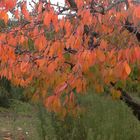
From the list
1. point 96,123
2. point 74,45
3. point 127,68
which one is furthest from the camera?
point 96,123

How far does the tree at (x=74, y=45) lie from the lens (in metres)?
3.08

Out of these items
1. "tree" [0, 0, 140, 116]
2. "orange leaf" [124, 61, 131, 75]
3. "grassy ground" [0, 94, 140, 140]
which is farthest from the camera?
"grassy ground" [0, 94, 140, 140]

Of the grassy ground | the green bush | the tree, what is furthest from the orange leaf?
the green bush

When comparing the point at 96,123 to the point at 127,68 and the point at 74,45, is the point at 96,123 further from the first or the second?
the point at 127,68

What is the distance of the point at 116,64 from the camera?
120 inches

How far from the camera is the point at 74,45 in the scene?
3.07 metres

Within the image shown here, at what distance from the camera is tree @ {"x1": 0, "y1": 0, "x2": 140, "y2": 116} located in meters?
3.08

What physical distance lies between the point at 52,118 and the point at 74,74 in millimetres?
2384

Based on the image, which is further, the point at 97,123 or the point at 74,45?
the point at 97,123

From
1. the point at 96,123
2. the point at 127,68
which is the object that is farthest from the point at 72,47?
the point at 96,123

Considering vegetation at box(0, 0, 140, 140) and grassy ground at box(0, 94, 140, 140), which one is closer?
vegetation at box(0, 0, 140, 140)

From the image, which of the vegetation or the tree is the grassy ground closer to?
the vegetation

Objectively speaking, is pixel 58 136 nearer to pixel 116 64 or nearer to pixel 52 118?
pixel 52 118

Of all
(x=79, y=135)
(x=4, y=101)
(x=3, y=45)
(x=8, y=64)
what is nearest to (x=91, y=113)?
(x=79, y=135)
